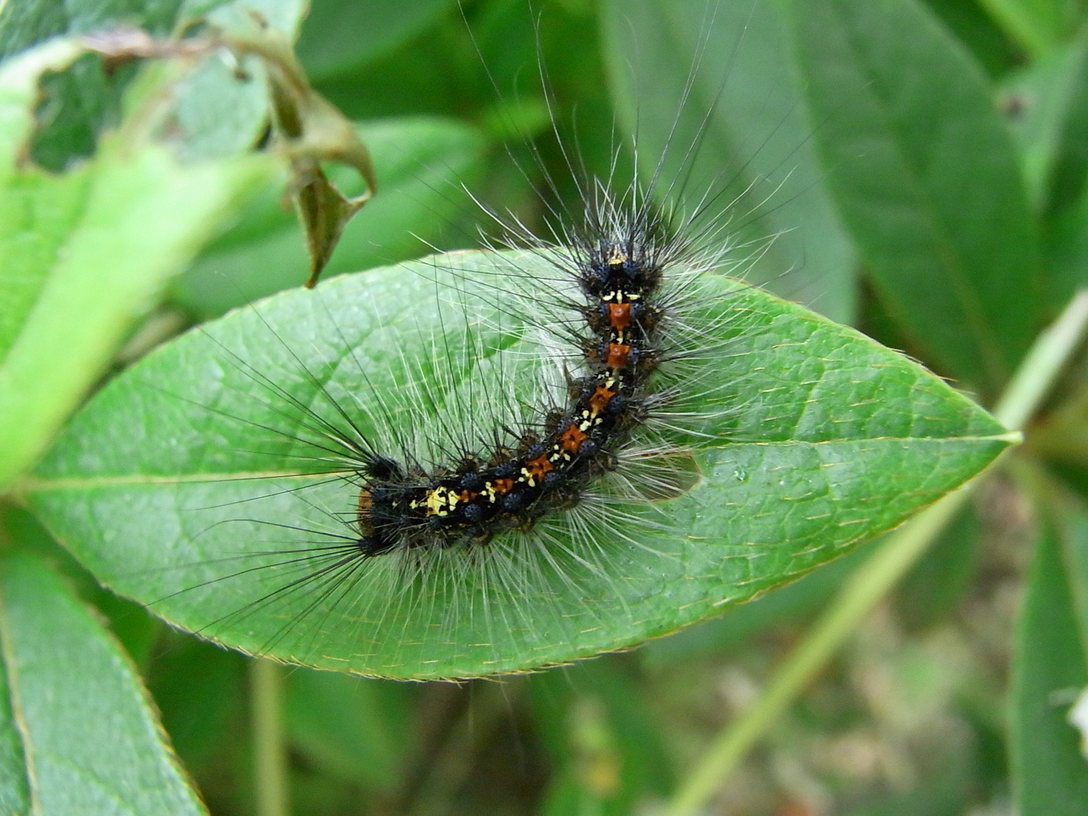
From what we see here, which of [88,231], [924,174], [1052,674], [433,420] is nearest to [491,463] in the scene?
[433,420]

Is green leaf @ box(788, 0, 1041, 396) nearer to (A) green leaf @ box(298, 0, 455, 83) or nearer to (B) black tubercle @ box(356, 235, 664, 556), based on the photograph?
(B) black tubercle @ box(356, 235, 664, 556)

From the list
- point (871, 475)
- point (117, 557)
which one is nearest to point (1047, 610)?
point (871, 475)

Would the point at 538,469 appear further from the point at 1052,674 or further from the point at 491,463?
the point at 1052,674

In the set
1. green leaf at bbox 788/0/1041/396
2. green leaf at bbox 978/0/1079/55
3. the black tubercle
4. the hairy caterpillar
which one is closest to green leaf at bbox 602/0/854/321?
green leaf at bbox 788/0/1041/396

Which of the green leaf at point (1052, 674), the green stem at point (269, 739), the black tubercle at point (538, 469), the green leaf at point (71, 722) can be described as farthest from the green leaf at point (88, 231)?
the green leaf at point (1052, 674)

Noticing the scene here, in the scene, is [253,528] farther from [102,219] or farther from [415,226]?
[415,226]

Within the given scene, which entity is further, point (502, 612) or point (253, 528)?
point (253, 528)
